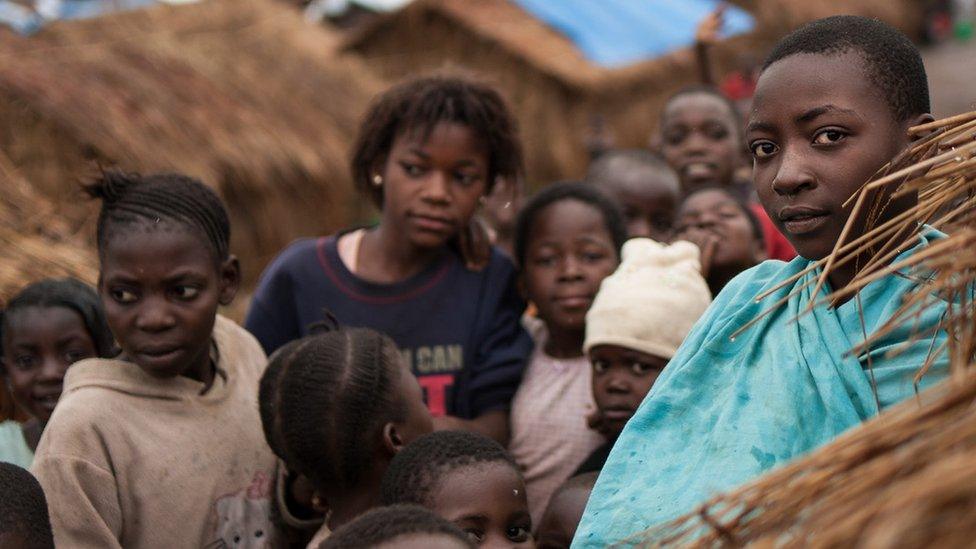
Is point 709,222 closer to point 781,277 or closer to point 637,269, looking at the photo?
point 637,269

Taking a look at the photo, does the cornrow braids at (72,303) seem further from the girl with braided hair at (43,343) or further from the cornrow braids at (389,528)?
the cornrow braids at (389,528)

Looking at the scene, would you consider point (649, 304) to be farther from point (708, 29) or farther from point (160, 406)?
point (708, 29)

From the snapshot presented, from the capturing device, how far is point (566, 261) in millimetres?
3695

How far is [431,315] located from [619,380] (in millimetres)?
669

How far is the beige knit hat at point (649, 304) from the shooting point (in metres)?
3.22

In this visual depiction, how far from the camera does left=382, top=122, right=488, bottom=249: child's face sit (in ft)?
11.9

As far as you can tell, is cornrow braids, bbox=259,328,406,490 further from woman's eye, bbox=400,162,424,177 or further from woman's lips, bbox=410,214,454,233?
woman's eye, bbox=400,162,424,177

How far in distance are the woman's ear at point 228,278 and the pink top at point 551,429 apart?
36.8 inches

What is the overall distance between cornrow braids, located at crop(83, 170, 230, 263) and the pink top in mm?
1012

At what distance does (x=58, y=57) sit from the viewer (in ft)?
26.2

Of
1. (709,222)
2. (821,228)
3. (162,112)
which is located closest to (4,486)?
(821,228)

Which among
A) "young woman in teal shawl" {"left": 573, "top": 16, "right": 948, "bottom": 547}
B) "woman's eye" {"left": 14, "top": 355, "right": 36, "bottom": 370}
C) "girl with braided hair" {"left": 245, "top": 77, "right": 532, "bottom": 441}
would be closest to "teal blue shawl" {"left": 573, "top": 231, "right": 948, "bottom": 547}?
"young woman in teal shawl" {"left": 573, "top": 16, "right": 948, "bottom": 547}

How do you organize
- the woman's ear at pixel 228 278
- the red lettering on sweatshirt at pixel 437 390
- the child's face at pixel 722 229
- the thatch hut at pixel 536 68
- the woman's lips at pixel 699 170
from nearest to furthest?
1. the woman's ear at pixel 228 278
2. the red lettering on sweatshirt at pixel 437 390
3. the child's face at pixel 722 229
4. the woman's lips at pixel 699 170
5. the thatch hut at pixel 536 68

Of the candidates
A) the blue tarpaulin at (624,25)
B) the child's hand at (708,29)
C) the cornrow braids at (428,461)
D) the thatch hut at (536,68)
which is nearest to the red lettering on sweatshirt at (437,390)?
the cornrow braids at (428,461)
